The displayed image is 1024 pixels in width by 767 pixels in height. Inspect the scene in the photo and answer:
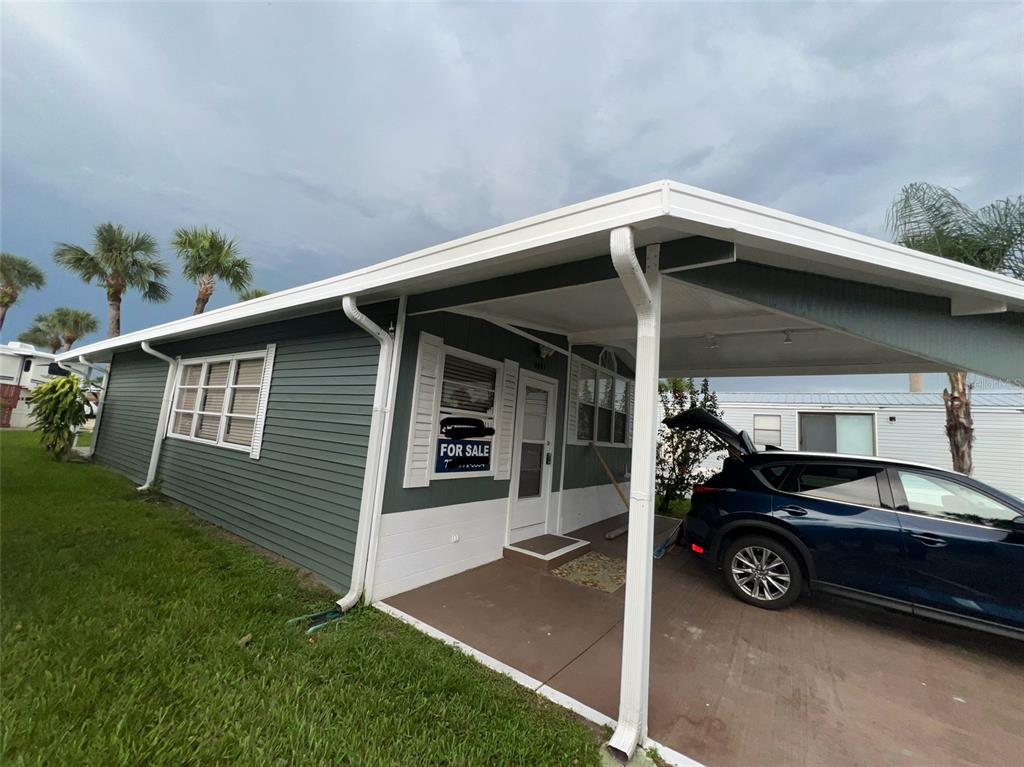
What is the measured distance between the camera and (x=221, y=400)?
5793 millimetres

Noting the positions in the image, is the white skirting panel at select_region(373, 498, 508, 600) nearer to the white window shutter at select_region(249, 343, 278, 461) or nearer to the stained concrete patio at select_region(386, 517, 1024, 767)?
the stained concrete patio at select_region(386, 517, 1024, 767)

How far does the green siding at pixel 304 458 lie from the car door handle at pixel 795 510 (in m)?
3.82

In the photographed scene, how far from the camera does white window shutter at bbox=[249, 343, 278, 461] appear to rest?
15.9 feet

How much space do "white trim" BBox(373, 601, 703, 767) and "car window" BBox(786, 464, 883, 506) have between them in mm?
2633

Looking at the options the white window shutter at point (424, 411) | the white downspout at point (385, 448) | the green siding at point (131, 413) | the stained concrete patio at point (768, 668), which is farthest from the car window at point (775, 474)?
the green siding at point (131, 413)

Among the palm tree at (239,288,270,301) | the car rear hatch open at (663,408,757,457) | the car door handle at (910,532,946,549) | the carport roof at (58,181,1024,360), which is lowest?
the car door handle at (910,532,946,549)

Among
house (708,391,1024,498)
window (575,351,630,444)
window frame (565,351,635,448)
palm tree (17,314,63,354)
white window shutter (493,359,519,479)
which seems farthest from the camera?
palm tree (17,314,63,354)

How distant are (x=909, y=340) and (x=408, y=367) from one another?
3658 mm

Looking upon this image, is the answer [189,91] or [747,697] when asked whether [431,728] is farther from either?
[189,91]

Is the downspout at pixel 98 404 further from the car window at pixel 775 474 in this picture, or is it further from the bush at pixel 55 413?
the car window at pixel 775 474

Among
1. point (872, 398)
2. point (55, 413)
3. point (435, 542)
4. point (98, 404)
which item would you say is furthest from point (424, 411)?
point (872, 398)

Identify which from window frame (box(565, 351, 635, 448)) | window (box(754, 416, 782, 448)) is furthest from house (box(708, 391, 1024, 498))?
window frame (box(565, 351, 635, 448))

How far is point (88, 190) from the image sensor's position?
9.18ft

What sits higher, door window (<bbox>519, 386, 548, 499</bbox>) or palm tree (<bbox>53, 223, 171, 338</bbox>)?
palm tree (<bbox>53, 223, 171, 338</bbox>)
